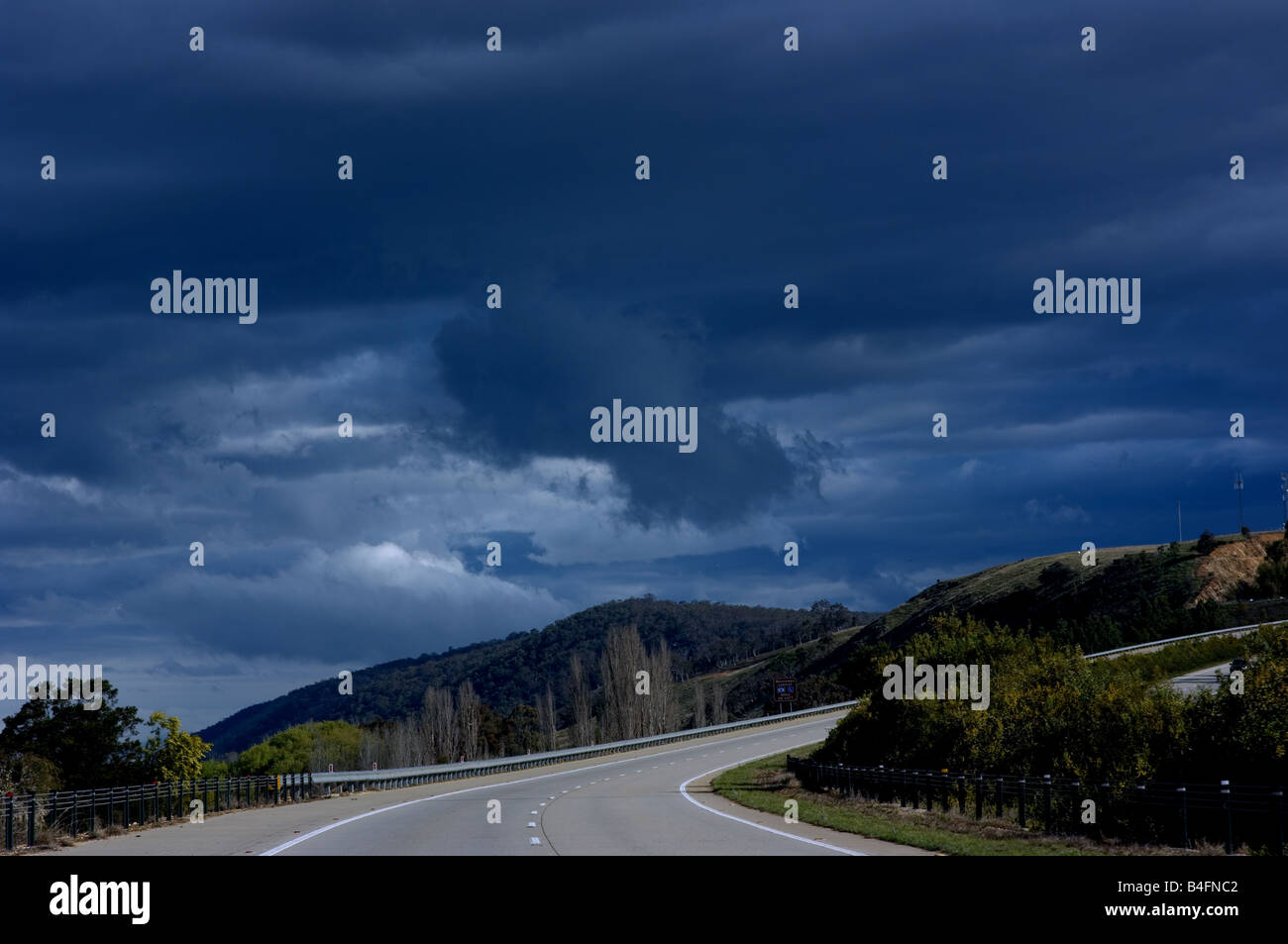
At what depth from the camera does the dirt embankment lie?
118562 mm

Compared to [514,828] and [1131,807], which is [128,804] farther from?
[1131,807]

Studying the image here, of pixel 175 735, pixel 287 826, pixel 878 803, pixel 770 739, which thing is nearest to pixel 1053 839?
pixel 878 803

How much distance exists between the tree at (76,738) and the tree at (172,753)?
2.44m

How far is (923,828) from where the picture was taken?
88.7 ft

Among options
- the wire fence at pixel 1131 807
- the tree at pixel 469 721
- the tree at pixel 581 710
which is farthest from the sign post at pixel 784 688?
the wire fence at pixel 1131 807

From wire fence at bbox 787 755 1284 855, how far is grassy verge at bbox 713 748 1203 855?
0.70m

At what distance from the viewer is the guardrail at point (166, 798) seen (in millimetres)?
25609

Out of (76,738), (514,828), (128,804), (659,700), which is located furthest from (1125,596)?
(128,804)

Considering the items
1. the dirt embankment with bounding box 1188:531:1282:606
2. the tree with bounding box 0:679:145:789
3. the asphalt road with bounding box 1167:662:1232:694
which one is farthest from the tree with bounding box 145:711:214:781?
the dirt embankment with bounding box 1188:531:1282:606

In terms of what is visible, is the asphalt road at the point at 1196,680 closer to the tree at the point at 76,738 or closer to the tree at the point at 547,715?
the tree at the point at 76,738

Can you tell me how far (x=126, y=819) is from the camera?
32.5 m

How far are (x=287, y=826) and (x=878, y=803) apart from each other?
49.4 ft

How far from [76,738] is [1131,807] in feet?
206
